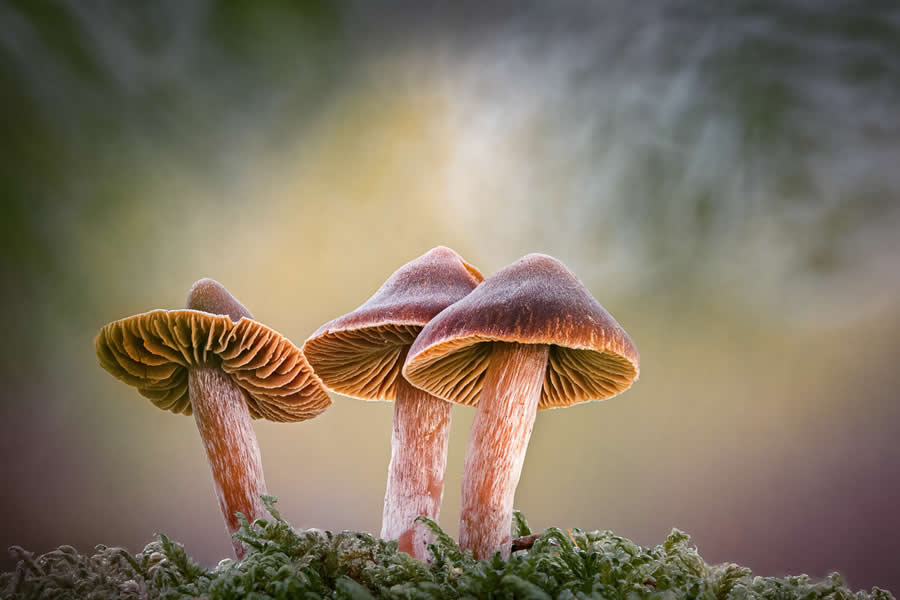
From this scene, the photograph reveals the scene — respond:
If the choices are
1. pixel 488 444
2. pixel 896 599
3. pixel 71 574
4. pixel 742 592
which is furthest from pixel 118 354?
pixel 896 599

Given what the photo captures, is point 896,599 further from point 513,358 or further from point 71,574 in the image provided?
point 71,574

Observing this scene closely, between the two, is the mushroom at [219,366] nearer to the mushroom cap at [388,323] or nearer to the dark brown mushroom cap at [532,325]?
the mushroom cap at [388,323]

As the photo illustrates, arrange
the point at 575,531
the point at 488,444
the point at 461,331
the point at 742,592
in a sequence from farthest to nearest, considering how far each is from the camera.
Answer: the point at 575,531, the point at 488,444, the point at 461,331, the point at 742,592

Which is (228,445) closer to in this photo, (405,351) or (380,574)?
(405,351)

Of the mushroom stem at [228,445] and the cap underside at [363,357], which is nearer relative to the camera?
the mushroom stem at [228,445]

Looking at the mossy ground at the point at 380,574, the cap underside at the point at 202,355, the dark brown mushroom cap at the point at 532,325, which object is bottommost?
the mossy ground at the point at 380,574

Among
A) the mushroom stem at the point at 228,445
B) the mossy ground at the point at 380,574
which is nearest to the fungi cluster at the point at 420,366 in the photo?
the mushroom stem at the point at 228,445
